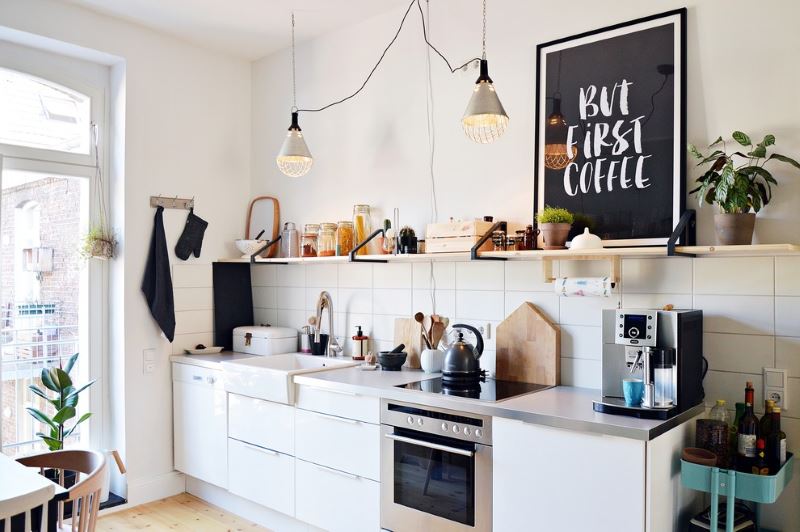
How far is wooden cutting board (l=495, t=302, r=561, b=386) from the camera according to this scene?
112 inches

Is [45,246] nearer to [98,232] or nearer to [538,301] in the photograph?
[98,232]

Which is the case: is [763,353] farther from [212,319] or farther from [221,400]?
[212,319]

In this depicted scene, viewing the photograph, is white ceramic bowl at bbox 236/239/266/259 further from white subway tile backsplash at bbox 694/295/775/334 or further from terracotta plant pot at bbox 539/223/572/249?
white subway tile backsplash at bbox 694/295/775/334

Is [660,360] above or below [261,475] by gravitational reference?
above

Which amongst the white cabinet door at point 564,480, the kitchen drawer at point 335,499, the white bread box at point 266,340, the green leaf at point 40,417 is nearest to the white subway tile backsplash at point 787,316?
the white cabinet door at point 564,480

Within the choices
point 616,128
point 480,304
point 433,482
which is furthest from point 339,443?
point 616,128

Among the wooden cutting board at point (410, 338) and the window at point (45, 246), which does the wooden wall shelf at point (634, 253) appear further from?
the window at point (45, 246)

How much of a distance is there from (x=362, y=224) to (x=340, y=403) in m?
1.10

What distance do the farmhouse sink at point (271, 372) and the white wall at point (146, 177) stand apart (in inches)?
27.0

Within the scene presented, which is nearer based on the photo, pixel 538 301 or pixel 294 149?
pixel 538 301

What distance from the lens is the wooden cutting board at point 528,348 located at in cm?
284

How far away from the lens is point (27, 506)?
1.67 meters

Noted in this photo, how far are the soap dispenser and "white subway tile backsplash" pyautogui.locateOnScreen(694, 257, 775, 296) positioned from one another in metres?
1.80

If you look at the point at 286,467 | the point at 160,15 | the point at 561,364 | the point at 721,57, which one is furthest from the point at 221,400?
the point at 721,57
